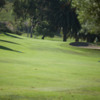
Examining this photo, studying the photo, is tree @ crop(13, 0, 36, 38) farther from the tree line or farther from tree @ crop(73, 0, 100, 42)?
Answer: tree @ crop(73, 0, 100, 42)

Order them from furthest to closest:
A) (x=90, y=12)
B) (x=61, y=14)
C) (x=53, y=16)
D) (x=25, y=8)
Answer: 1. (x=25, y=8)
2. (x=53, y=16)
3. (x=61, y=14)
4. (x=90, y=12)

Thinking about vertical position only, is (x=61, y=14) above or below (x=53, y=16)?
above

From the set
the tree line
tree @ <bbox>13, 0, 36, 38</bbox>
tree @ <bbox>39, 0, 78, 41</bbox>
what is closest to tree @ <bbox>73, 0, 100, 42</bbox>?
the tree line

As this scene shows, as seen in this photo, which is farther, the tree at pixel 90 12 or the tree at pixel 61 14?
the tree at pixel 61 14

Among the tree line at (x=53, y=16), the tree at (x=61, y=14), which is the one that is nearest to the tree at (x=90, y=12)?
the tree line at (x=53, y=16)

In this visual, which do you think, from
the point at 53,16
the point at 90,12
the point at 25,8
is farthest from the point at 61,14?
the point at 90,12

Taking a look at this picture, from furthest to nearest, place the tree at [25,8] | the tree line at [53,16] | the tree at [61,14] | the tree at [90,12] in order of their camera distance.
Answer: the tree at [25,8], the tree line at [53,16], the tree at [61,14], the tree at [90,12]

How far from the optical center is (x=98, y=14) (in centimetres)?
2702

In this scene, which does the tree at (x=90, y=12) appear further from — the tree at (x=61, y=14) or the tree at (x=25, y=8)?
the tree at (x=25, y=8)

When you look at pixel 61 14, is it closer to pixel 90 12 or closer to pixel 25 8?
pixel 25 8

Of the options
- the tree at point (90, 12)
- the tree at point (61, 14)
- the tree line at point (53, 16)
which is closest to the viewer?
the tree at point (90, 12)

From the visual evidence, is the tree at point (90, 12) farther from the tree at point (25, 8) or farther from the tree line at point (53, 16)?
the tree at point (25, 8)

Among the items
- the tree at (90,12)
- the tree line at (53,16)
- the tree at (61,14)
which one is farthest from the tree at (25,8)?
the tree at (90,12)

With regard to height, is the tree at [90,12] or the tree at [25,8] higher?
the tree at [25,8]
